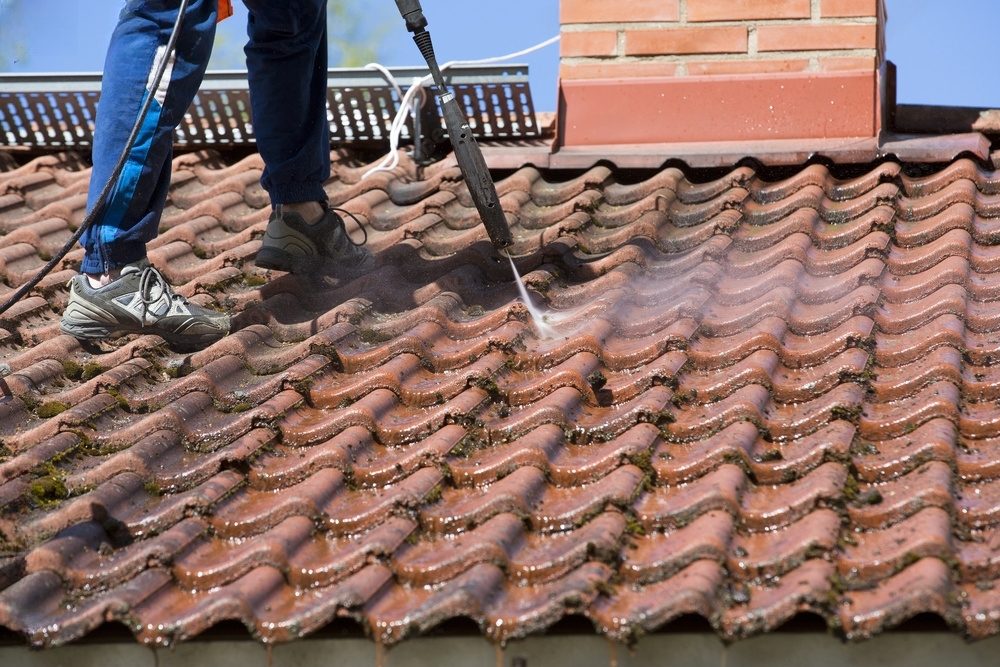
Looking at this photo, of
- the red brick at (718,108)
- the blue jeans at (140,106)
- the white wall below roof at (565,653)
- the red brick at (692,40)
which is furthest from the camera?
the red brick at (692,40)

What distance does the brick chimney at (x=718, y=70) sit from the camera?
4500 mm

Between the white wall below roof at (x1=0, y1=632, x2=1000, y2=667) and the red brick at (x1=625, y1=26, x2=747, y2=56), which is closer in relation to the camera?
the white wall below roof at (x1=0, y1=632, x2=1000, y2=667)

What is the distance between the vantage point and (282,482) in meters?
2.71

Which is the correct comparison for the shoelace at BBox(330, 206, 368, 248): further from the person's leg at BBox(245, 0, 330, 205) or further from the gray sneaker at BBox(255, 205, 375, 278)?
the person's leg at BBox(245, 0, 330, 205)

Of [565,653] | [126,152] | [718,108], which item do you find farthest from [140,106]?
[718,108]

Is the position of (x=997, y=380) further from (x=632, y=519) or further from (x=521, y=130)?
(x=521, y=130)

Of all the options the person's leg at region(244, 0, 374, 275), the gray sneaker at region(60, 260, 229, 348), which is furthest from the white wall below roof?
the person's leg at region(244, 0, 374, 275)

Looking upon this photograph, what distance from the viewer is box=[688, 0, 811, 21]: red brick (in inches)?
179

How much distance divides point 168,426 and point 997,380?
1.92 m

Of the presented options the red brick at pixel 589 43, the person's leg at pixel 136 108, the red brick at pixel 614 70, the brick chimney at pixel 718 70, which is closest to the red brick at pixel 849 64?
the brick chimney at pixel 718 70

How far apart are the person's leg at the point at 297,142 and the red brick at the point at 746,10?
4.84 feet

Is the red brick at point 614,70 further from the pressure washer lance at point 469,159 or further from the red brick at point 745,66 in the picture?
the pressure washer lance at point 469,159

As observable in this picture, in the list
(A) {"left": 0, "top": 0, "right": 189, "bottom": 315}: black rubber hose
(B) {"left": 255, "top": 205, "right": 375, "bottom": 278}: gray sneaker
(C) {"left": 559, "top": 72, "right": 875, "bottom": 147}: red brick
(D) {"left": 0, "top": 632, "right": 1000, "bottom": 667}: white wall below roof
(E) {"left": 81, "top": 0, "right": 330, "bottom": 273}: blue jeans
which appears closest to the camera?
(D) {"left": 0, "top": 632, "right": 1000, "bottom": 667}: white wall below roof

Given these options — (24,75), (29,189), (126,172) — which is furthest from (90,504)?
(24,75)
